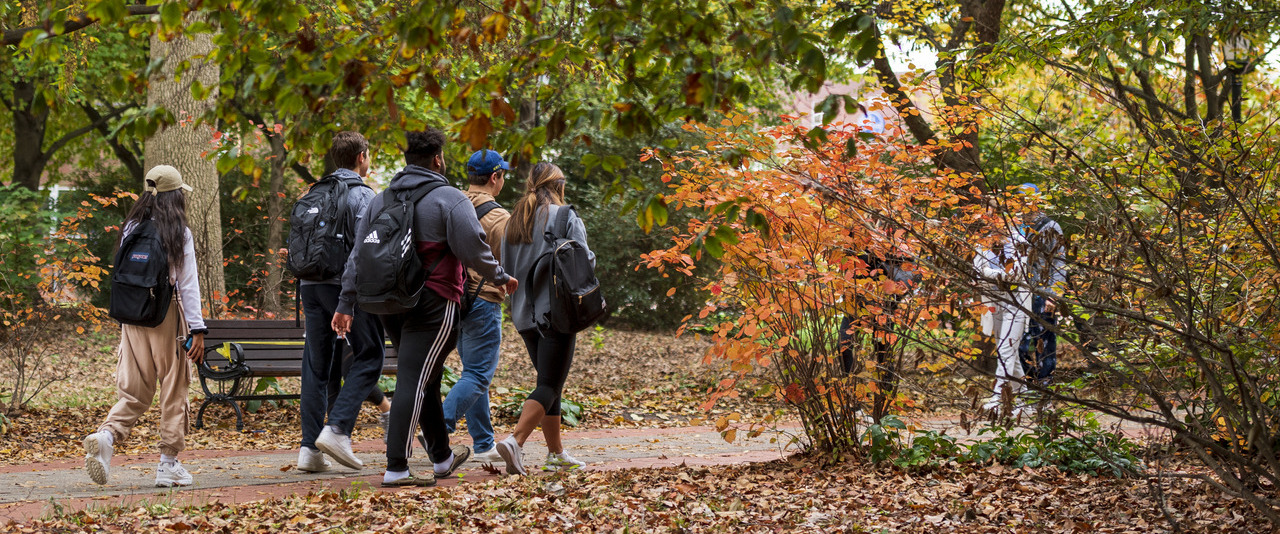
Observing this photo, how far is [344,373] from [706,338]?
37.4 ft

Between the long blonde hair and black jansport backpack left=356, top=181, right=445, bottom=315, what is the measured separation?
0.66 m

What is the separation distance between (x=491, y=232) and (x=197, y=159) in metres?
5.45

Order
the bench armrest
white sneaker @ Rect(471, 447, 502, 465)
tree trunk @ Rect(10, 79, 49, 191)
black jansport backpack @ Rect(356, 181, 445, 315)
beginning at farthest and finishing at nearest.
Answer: tree trunk @ Rect(10, 79, 49, 191) < the bench armrest < white sneaker @ Rect(471, 447, 502, 465) < black jansport backpack @ Rect(356, 181, 445, 315)

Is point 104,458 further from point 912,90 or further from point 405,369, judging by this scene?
point 912,90

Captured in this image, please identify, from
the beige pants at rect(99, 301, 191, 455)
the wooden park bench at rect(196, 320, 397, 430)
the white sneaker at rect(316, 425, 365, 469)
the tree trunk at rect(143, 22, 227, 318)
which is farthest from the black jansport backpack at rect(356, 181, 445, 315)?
the tree trunk at rect(143, 22, 227, 318)

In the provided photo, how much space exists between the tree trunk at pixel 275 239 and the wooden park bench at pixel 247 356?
11.4ft

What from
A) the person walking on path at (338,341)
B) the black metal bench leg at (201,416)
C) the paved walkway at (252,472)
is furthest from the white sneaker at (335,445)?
the black metal bench leg at (201,416)

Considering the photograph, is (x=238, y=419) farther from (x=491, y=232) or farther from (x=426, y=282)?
(x=426, y=282)

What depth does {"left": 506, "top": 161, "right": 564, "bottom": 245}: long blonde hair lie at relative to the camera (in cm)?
545

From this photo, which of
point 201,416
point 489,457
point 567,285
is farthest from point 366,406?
point 567,285

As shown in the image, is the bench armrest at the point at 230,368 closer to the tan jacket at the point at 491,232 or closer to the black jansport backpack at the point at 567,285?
the tan jacket at the point at 491,232

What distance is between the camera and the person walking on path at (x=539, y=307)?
5.34m

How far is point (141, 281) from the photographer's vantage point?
204 inches

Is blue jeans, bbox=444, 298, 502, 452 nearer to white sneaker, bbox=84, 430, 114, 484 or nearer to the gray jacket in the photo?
the gray jacket
